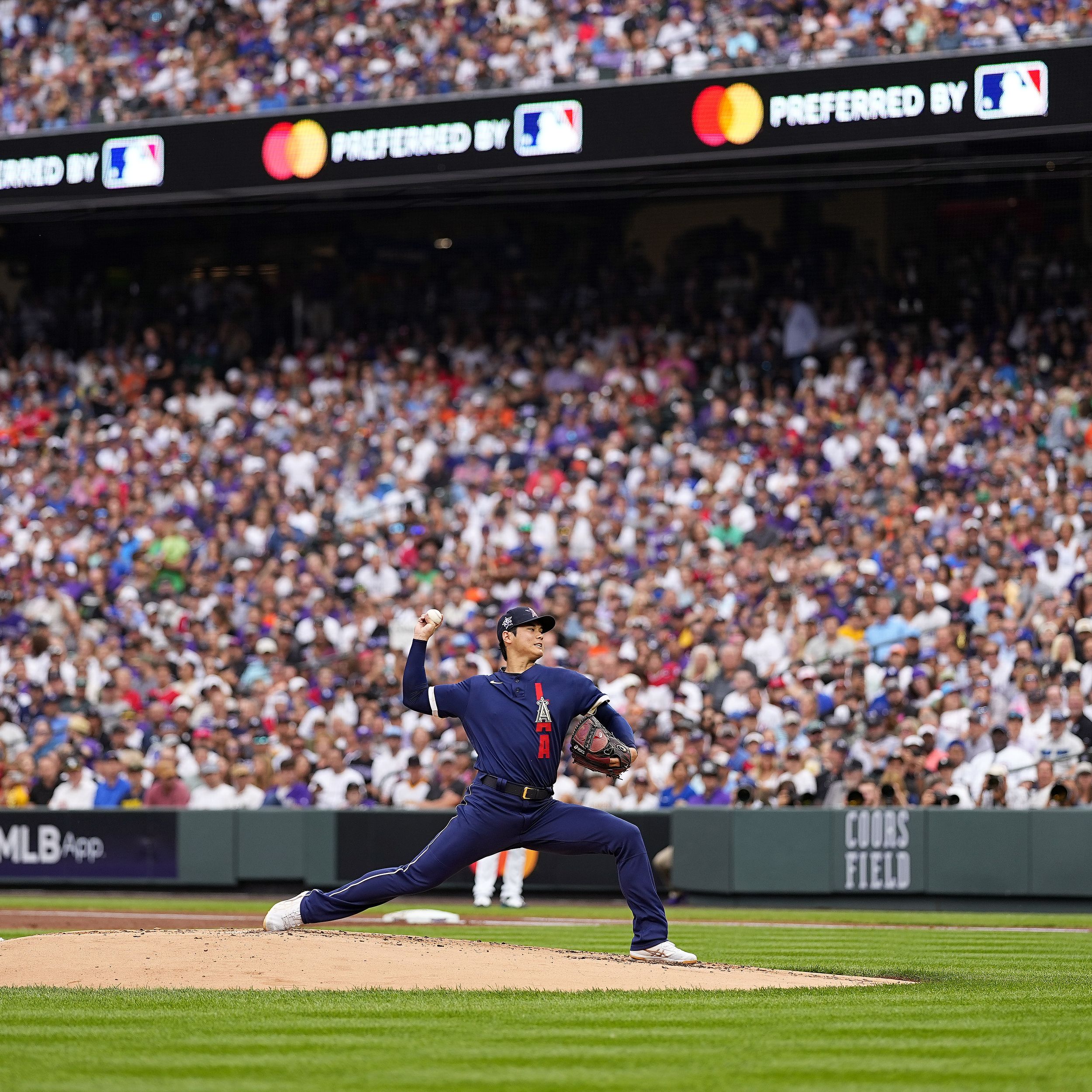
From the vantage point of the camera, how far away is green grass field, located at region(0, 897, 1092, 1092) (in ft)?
18.2

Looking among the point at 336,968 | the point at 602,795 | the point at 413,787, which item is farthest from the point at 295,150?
the point at 336,968

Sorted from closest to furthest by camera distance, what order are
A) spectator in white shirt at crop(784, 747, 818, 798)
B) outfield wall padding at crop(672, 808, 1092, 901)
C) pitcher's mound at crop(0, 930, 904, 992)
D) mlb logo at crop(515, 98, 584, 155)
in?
pitcher's mound at crop(0, 930, 904, 992), outfield wall padding at crop(672, 808, 1092, 901), spectator in white shirt at crop(784, 747, 818, 798), mlb logo at crop(515, 98, 584, 155)

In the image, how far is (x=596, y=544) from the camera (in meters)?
20.9

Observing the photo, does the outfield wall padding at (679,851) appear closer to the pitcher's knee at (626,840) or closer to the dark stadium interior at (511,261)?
the pitcher's knee at (626,840)

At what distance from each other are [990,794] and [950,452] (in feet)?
16.5

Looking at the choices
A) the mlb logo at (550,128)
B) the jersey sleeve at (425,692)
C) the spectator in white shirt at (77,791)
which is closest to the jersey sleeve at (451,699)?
the jersey sleeve at (425,692)

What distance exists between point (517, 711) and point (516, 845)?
0.65 m

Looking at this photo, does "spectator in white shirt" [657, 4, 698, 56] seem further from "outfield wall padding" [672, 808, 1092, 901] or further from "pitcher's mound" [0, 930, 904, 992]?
"pitcher's mound" [0, 930, 904, 992]

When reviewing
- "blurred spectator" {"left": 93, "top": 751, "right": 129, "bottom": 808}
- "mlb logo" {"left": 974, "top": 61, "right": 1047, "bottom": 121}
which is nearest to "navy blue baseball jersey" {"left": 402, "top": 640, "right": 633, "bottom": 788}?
"blurred spectator" {"left": 93, "top": 751, "right": 129, "bottom": 808}

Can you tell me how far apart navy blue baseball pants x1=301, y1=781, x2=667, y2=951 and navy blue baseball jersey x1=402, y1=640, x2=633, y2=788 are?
16 centimetres

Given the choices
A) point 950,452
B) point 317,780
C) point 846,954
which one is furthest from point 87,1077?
point 950,452

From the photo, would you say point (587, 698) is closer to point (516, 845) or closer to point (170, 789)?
point (516, 845)

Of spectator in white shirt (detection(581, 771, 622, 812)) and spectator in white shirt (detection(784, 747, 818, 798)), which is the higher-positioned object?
spectator in white shirt (detection(784, 747, 818, 798))

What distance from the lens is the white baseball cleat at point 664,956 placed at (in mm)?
8812
